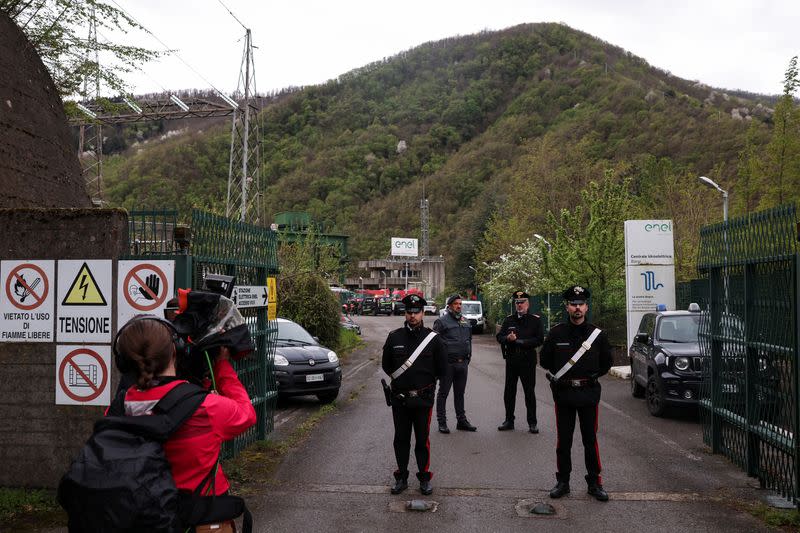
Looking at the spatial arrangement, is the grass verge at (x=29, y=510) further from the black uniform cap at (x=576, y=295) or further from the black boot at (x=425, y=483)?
the black uniform cap at (x=576, y=295)

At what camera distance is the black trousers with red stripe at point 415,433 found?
23.4ft

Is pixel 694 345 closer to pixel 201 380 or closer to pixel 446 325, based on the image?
pixel 446 325

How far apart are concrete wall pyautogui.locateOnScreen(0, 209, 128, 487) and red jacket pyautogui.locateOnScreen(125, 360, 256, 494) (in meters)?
4.22

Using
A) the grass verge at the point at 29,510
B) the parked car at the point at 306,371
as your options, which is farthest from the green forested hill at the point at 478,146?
the grass verge at the point at 29,510

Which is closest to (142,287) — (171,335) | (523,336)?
(171,335)

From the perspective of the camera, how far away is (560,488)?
6.93 meters

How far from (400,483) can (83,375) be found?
326 cm

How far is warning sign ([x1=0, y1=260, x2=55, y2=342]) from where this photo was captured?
6824 millimetres

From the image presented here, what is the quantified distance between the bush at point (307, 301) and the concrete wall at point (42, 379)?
1492 cm

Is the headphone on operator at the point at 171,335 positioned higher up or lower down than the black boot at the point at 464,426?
higher up

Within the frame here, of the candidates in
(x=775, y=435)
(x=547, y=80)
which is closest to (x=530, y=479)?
(x=775, y=435)

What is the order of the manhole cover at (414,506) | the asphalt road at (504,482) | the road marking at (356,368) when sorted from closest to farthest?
the asphalt road at (504,482) < the manhole cover at (414,506) < the road marking at (356,368)

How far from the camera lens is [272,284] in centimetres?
984

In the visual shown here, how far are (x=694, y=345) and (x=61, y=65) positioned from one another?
10.8 meters
